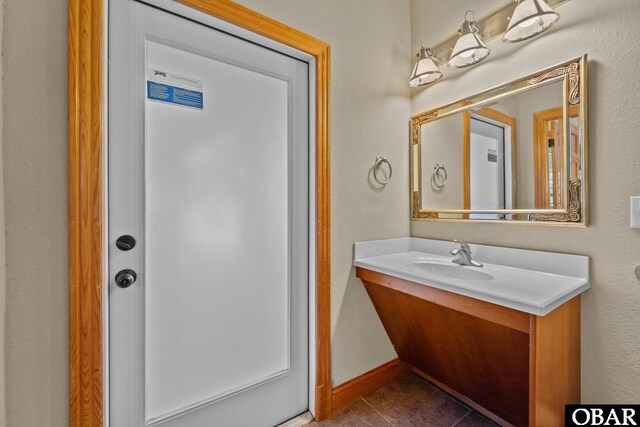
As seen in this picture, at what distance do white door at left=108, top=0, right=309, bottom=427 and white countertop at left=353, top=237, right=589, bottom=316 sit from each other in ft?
1.66

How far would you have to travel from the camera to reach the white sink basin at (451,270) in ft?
4.69

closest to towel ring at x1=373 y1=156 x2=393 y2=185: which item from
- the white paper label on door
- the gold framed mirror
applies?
the gold framed mirror

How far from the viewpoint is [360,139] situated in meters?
1.71

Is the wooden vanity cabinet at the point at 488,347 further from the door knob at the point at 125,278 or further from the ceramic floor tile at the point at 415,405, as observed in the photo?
the door knob at the point at 125,278

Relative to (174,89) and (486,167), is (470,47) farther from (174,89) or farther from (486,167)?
(174,89)

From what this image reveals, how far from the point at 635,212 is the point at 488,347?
776 millimetres

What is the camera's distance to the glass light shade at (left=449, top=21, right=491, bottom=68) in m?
1.52

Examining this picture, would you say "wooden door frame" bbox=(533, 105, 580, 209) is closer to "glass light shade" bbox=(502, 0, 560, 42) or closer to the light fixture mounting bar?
"glass light shade" bbox=(502, 0, 560, 42)

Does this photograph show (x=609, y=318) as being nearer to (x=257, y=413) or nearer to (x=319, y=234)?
(x=319, y=234)

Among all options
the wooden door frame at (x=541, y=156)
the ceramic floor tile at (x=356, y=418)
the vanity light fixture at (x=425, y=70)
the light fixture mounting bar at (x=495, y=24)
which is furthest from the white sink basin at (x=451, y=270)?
the light fixture mounting bar at (x=495, y=24)

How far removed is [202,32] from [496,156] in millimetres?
1592

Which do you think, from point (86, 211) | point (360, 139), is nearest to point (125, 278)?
point (86, 211)

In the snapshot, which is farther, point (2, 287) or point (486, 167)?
point (486, 167)

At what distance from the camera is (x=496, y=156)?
61.9 inches
